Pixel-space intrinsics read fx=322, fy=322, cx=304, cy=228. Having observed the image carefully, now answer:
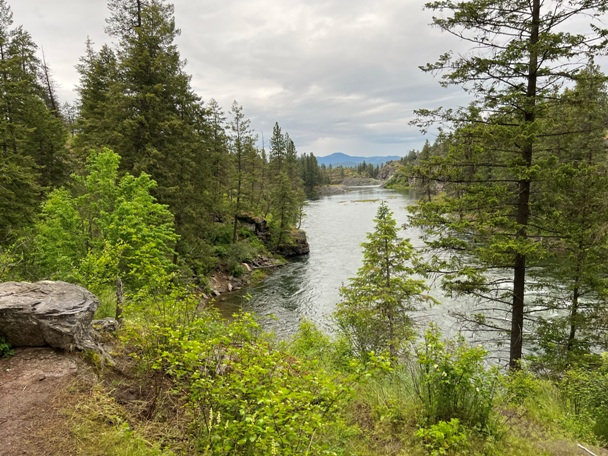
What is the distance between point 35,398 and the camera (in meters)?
3.43

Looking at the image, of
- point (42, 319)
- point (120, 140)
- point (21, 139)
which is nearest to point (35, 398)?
point (42, 319)

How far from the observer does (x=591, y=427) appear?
14.2 feet

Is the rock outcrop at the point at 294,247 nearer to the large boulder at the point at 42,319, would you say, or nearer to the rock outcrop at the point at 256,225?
the rock outcrop at the point at 256,225

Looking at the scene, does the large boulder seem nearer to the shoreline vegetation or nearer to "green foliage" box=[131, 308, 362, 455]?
the shoreline vegetation

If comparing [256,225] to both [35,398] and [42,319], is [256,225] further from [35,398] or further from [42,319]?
[35,398]

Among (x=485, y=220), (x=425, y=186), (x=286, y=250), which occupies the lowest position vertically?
(x=286, y=250)

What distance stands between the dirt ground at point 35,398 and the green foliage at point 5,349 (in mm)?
67

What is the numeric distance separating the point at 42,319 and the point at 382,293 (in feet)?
32.4

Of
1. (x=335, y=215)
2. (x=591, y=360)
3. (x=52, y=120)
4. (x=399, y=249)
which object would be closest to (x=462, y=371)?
(x=591, y=360)

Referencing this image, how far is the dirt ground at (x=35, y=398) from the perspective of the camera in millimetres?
2943

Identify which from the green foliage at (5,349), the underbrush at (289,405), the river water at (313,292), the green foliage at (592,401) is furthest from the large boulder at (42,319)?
the green foliage at (592,401)

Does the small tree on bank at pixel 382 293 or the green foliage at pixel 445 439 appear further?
the small tree on bank at pixel 382 293

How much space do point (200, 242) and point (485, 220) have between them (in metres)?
16.7

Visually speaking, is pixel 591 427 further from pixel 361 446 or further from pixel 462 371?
pixel 361 446
